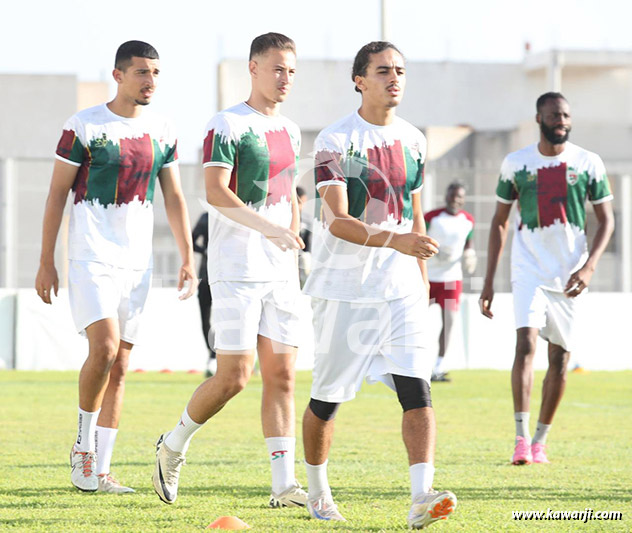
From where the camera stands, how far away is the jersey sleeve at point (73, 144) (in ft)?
21.8

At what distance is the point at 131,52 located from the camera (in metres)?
6.71

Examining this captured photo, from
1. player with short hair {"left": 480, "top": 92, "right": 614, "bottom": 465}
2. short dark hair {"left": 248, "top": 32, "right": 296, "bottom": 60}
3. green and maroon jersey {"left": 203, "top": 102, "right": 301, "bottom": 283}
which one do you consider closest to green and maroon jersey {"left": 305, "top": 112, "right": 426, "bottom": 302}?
green and maroon jersey {"left": 203, "top": 102, "right": 301, "bottom": 283}

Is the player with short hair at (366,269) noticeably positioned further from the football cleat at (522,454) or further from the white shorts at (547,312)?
the white shorts at (547,312)

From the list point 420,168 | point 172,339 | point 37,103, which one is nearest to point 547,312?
point 420,168

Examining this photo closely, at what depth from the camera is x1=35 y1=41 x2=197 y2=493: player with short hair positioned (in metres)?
6.65

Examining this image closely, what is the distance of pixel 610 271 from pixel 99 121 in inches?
602

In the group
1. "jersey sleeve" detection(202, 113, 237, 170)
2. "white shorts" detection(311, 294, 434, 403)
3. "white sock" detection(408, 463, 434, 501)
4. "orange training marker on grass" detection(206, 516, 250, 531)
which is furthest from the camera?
"jersey sleeve" detection(202, 113, 237, 170)

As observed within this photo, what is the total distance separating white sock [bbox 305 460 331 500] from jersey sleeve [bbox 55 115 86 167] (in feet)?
7.03

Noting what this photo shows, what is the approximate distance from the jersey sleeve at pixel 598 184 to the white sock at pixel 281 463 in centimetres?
315

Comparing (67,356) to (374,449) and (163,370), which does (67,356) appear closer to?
(163,370)

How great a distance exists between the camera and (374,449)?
29.0 ft

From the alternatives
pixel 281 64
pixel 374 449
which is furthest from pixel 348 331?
pixel 374 449

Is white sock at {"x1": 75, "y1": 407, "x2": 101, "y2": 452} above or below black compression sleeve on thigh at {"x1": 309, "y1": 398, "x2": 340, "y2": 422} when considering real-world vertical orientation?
below

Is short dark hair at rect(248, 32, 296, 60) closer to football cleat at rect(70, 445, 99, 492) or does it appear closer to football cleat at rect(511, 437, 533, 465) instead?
football cleat at rect(70, 445, 99, 492)
